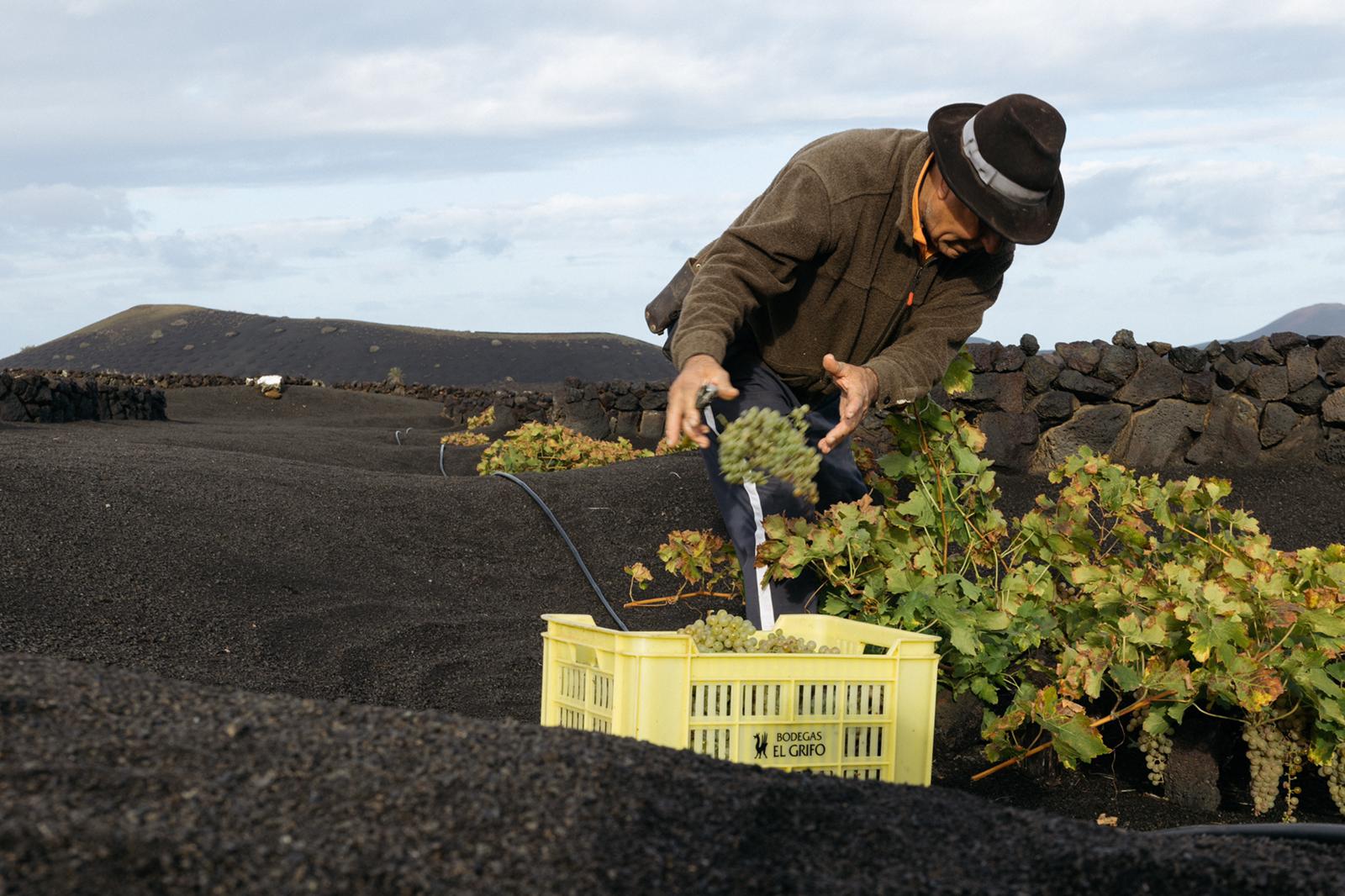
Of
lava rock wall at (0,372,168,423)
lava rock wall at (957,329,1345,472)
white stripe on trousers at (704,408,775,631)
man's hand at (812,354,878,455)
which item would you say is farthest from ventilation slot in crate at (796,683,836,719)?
lava rock wall at (0,372,168,423)

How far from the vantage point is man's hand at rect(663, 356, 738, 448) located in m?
2.72

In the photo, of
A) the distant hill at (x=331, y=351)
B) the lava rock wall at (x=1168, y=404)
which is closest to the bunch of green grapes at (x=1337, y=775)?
the lava rock wall at (x=1168, y=404)

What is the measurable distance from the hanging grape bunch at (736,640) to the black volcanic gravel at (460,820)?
0.63 meters

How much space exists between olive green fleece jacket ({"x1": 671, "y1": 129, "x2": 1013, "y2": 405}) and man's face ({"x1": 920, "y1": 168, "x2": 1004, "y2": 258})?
0.17 feet

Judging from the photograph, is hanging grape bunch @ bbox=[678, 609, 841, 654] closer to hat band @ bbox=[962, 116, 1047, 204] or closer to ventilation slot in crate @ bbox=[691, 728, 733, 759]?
ventilation slot in crate @ bbox=[691, 728, 733, 759]

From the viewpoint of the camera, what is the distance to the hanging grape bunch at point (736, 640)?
2.64 meters

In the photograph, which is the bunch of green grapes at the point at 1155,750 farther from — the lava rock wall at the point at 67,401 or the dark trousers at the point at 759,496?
the lava rock wall at the point at 67,401

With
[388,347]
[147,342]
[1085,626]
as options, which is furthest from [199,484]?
[147,342]

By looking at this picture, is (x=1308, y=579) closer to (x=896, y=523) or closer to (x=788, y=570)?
(x=896, y=523)

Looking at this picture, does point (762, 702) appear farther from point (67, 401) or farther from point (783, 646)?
point (67, 401)

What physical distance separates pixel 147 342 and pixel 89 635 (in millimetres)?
39945

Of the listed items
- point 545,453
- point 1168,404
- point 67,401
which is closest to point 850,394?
point 1168,404

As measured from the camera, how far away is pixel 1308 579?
3.28m

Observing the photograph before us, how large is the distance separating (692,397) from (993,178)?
3.26 ft
